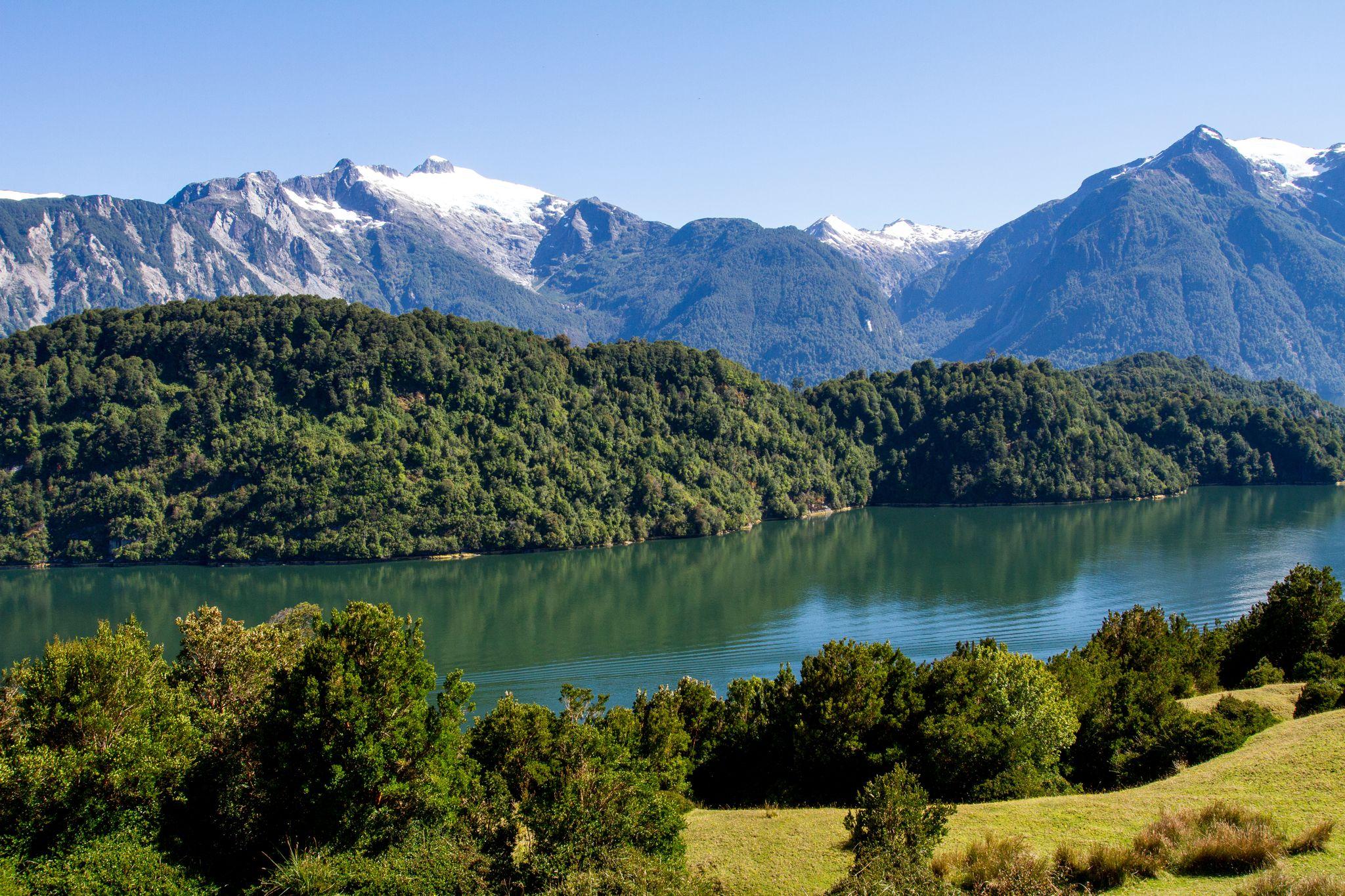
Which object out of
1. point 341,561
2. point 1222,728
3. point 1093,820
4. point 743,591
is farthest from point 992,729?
point 341,561

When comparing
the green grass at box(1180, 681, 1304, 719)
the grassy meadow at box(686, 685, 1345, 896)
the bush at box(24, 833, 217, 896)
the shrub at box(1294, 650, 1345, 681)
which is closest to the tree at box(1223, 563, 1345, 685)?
the shrub at box(1294, 650, 1345, 681)

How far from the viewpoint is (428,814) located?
72.9ft

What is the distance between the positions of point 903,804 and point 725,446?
101632mm

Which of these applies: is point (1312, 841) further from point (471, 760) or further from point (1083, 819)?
point (471, 760)

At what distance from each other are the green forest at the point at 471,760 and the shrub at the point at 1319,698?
0.08 m

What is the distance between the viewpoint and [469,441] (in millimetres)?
104375

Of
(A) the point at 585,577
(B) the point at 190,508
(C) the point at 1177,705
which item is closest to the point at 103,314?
(B) the point at 190,508

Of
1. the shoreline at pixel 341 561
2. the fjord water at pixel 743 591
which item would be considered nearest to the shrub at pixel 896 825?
the fjord water at pixel 743 591

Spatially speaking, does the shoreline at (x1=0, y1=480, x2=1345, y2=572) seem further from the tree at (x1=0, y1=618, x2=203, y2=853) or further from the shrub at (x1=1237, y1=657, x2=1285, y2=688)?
the shrub at (x1=1237, y1=657, x2=1285, y2=688)

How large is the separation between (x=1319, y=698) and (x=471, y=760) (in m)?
24.3

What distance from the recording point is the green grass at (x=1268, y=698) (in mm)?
30605

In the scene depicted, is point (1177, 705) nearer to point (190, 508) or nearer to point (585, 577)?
point (585, 577)

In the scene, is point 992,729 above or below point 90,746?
below

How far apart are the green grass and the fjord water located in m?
20.2
